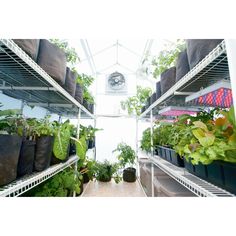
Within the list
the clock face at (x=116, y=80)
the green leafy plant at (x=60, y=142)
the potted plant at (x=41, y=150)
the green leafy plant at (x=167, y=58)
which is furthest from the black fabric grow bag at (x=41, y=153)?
the clock face at (x=116, y=80)

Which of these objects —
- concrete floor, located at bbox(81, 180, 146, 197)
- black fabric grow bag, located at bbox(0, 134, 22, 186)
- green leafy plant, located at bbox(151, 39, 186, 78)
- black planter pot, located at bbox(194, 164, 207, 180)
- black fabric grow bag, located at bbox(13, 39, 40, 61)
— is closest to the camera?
black fabric grow bag, located at bbox(0, 134, 22, 186)

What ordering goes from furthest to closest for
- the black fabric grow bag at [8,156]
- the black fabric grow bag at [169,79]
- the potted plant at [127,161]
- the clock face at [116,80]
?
the clock face at [116,80] → the potted plant at [127,161] → the black fabric grow bag at [169,79] → the black fabric grow bag at [8,156]

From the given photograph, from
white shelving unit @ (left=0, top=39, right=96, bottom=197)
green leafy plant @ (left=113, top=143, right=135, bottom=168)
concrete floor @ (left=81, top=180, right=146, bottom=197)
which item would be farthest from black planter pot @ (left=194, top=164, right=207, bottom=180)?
green leafy plant @ (left=113, top=143, right=135, bottom=168)

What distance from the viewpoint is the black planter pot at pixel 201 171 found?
850 millimetres

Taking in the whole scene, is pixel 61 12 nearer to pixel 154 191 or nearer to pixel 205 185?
pixel 205 185

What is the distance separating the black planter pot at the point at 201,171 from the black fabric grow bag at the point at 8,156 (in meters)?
0.97

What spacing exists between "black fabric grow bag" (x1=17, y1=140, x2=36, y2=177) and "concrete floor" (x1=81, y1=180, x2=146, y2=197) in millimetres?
1815

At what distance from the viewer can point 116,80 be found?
155 inches

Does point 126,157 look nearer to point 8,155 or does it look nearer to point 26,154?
point 26,154

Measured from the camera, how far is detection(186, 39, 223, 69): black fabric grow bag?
78cm

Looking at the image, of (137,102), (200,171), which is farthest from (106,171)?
(200,171)

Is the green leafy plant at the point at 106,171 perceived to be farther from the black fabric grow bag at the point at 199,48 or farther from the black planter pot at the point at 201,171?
the black fabric grow bag at the point at 199,48

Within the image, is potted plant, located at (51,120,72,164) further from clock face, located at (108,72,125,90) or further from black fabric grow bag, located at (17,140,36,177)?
clock face, located at (108,72,125,90)
